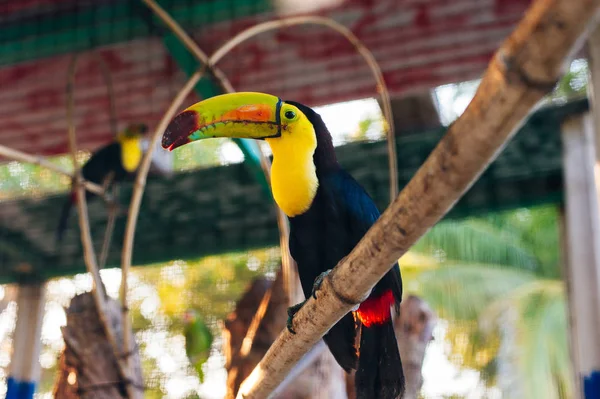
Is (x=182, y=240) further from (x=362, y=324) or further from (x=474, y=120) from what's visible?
(x=474, y=120)

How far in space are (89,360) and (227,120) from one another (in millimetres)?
872

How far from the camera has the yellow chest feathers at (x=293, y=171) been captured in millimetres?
1012

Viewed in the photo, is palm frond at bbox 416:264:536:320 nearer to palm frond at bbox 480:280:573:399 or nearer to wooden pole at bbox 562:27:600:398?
palm frond at bbox 480:280:573:399

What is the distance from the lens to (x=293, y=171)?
1.02 meters

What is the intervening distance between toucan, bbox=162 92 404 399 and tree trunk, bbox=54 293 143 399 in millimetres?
593

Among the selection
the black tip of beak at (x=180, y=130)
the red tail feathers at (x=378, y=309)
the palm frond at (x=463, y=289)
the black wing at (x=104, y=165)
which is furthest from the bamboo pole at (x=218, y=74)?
the palm frond at (x=463, y=289)

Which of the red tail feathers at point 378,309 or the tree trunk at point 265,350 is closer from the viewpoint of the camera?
the red tail feathers at point 378,309

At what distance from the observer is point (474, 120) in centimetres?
46

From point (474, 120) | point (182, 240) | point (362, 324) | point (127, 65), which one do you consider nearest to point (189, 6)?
point (127, 65)

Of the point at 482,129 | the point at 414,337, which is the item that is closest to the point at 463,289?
the point at 414,337

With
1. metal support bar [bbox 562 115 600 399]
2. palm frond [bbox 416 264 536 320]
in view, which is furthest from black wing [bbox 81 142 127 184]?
palm frond [bbox 416 264 536 320]

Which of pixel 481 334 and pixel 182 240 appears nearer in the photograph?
pixel 182 240

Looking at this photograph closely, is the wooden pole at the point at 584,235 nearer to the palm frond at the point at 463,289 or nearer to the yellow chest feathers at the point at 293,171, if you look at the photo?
the yellow chest feathers at the point at 293,171

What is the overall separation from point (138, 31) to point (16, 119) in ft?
1.85
